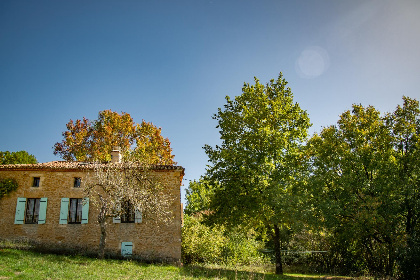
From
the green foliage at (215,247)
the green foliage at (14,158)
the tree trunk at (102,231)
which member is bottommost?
the green foliage at (215,247)

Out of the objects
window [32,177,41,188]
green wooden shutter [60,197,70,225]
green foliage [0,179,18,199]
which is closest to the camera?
green wooden shutter [60,197,70,225]

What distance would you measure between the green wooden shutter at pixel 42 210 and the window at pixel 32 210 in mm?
450

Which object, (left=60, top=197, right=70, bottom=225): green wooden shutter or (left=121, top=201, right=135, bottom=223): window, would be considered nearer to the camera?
(left=60, top=197, right=70, bottom=225): green wooden shutter

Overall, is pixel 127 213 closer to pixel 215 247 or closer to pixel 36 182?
pixel 36 182

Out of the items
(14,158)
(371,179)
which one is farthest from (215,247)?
(14,158)

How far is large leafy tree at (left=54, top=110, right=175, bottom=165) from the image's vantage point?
29906 mm

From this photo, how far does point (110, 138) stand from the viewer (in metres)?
30.1

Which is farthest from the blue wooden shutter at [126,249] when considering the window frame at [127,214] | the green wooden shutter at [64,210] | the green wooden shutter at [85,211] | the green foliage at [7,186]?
the green foliage at [7,186]

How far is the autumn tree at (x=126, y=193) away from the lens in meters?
17.5

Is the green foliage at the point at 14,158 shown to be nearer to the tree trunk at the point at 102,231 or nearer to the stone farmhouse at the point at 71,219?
the stone farmhouse at the point at 71,219

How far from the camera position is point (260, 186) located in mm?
17359

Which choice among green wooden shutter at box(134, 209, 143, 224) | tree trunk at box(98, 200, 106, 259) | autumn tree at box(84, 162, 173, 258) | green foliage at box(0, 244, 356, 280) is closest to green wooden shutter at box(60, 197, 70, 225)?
autumn tree at box(84, 162, 173, 258)

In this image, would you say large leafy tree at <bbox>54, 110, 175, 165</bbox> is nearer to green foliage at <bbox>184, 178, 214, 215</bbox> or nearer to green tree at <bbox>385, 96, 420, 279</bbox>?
green foliage at <bbox>184, 178, 214, 215</bbox>

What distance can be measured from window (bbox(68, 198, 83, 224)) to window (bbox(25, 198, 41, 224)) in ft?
7.02
